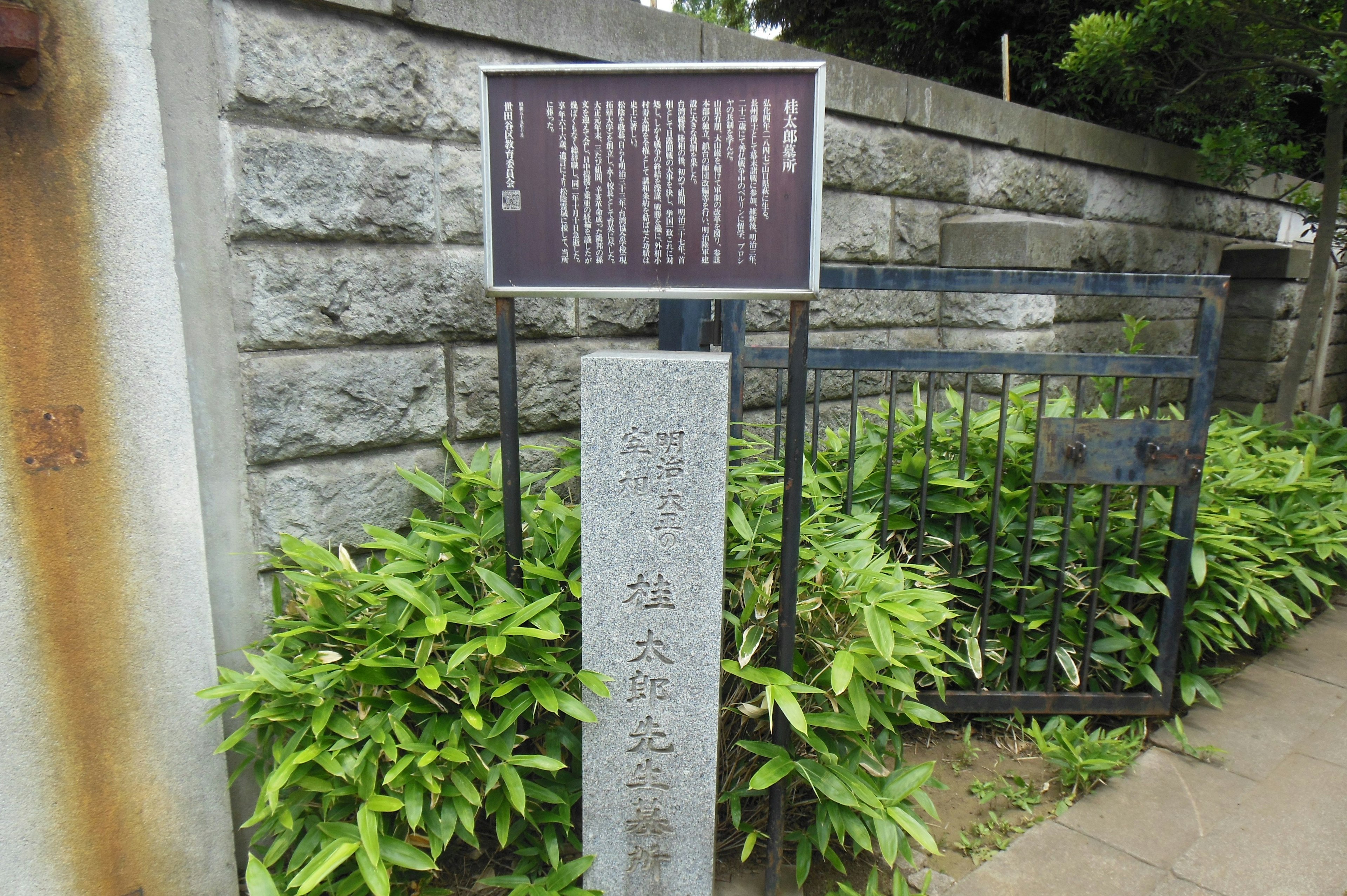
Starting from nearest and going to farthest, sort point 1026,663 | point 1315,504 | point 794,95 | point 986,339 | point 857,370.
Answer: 1. point 794,95
2. point 857,370
3. point 1026,663
4. point 1315,504
5. point 986,339

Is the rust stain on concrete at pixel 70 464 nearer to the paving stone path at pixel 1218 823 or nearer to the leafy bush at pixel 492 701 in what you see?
the leafy bush at pixel 492 701

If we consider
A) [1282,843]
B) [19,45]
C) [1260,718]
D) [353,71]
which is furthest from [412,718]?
[1260,718]

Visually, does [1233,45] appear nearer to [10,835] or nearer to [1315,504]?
[1315,504]

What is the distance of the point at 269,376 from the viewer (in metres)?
2.50

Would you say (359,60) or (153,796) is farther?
(359,60)

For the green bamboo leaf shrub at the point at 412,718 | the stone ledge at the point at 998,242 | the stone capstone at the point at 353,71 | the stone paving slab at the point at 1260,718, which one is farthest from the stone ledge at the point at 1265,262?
the green bamboo leaf shrub at the point at 412,718

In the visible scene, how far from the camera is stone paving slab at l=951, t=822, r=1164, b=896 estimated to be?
245cm

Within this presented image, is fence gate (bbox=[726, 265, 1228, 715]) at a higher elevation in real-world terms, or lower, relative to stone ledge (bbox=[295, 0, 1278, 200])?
lower

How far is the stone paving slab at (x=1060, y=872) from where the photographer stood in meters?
2.45


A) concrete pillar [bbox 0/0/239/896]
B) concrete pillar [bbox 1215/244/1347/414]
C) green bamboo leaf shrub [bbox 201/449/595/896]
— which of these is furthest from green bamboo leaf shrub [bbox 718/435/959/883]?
concrete pillar [bbox 1215/244/1347/414]

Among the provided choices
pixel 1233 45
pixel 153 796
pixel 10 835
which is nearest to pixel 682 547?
pixel 153 796

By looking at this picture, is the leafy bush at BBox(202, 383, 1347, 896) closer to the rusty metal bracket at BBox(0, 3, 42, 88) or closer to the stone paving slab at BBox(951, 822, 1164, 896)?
the stone paving slab at BBox(951, 822, 1164, 896)

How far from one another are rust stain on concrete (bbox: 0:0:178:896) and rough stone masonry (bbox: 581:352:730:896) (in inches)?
47.7

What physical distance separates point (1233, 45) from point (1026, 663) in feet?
15.7
